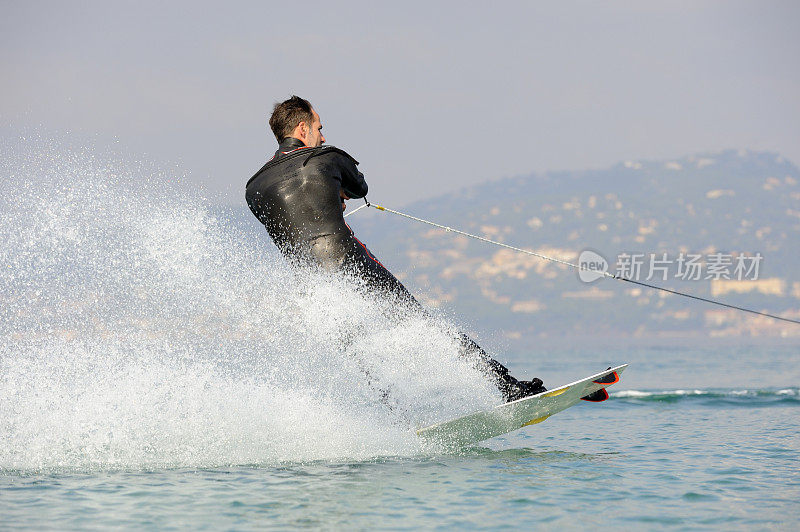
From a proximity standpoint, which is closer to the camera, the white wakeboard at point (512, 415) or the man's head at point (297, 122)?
the man's head at point (297, 122)

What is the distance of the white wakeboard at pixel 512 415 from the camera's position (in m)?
7.16

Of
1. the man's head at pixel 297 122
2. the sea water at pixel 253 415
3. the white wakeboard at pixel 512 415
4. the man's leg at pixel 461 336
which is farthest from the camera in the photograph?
the white wakeboard at pixel 512 415

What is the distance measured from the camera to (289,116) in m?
7.05

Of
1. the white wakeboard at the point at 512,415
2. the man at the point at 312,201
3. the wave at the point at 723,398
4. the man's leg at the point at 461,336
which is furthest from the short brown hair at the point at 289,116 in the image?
the wave at the point at 723,398

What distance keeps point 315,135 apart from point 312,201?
2.24 feet

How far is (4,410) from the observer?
6.81 m

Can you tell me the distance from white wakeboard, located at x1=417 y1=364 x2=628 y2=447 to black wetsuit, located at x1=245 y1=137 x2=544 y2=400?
103 cm

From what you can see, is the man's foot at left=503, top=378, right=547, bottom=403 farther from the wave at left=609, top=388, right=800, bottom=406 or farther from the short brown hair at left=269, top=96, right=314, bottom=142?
the wave at left=609, top=388, right=800, bottom=406

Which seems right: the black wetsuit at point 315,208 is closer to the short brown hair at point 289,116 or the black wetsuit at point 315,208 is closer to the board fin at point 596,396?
the short brown hair at point 289,116

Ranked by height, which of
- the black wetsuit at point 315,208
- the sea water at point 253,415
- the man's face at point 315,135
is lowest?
the sea water at point 253,415

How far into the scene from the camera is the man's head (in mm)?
7035

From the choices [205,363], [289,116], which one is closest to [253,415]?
[205,363]

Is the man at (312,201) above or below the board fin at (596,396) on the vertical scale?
above

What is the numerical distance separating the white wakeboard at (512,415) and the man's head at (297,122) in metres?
2.58
